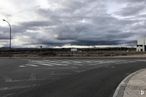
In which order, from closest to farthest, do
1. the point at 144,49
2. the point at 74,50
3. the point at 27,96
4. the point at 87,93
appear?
the point at 27,96 < the point at 87,93 < the point at 74,50 < the point at 144,49

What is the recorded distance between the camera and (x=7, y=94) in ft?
38.6

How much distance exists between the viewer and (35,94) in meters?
11.7

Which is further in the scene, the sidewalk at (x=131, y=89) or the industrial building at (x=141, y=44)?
the industrial building at (x=141, y=44)

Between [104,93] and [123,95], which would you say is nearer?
[123,95]

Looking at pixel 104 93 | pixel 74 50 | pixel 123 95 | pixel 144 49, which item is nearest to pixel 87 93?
pixel 104 93

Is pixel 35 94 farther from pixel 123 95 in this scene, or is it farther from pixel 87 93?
pixel 123 95

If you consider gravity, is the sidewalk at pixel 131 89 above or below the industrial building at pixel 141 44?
below

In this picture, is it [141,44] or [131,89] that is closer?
[131,89]

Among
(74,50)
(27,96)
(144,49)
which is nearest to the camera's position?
(27,96)

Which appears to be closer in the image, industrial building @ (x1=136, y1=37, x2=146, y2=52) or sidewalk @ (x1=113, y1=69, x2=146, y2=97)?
sidewalk @ (x1=113, y1=69, x2=146, y2=97)

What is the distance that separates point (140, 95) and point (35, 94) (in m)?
3.89

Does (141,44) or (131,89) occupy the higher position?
(141,44)

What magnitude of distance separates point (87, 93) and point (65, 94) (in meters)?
1.00

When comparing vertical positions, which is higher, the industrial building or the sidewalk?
the industrial building
